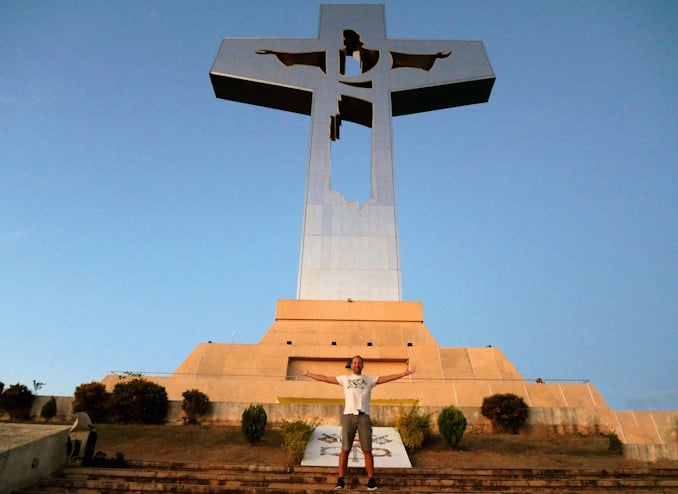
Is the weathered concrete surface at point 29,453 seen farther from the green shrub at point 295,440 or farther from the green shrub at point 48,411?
the green shrub at point 48,411

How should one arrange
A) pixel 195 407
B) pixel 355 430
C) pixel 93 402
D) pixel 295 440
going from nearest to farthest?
pixel 355 430 → pixel 295 440 → pixel 195 407 → pixel 93 402

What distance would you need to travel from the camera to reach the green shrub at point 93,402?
10609 millimetres

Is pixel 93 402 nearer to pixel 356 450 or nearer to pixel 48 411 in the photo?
pixel 48 411

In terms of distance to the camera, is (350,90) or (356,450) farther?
(350,90)

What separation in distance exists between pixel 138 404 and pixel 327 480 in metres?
6.01

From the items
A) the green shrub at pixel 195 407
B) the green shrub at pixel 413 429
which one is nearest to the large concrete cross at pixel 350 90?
the green shrub at pixel 195 407

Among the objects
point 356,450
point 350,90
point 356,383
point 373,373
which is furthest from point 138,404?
point 350,90

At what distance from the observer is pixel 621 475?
627cm

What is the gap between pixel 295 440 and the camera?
7312 millimetres

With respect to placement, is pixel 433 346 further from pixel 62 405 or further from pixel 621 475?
pixel 62 405

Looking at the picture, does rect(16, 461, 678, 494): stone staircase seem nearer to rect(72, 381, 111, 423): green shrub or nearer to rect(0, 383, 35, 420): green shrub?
rect(72, 381, 111, 423): green shrub

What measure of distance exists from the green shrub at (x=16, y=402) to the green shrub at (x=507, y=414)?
9.73 m

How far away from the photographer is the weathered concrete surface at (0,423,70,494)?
16.7 feet

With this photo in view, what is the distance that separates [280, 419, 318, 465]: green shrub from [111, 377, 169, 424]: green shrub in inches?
162
